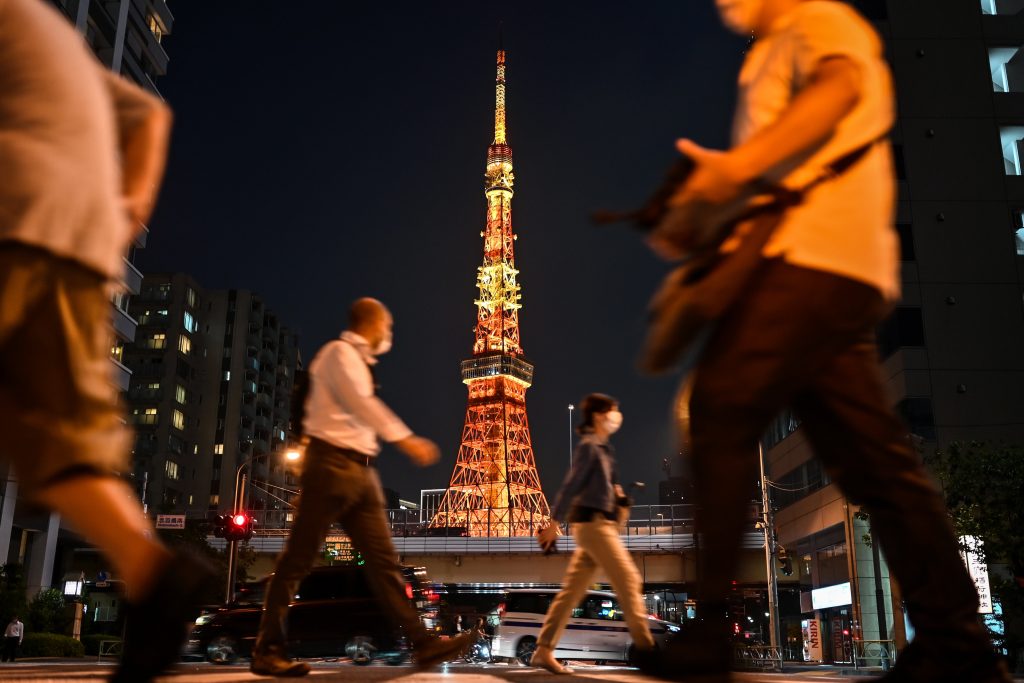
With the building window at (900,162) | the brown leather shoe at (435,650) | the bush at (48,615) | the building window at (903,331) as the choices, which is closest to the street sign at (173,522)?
the bush at (48,615)

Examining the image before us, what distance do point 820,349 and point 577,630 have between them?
1449cm

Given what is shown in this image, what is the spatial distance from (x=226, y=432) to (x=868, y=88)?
9308cm

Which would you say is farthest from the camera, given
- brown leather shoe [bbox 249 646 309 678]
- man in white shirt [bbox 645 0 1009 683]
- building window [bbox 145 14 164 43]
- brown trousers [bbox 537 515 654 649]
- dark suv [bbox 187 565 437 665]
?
building window [bbox 145 14 164 43]

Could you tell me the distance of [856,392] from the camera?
247 centimetres

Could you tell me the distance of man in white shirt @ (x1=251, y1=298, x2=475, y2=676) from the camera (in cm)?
486

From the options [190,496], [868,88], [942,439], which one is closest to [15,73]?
[868,88]

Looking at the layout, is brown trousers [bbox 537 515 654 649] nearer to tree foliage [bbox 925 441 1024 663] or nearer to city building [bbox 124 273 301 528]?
tree foliage [bbox 925 441 1024 663]

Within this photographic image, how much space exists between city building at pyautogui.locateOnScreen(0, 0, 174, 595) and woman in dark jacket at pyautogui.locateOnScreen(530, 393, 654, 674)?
93.7ft

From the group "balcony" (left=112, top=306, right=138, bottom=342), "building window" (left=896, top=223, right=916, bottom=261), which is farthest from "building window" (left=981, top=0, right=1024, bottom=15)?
"balcony" (left=112, top=306, right=138, bottom=342)

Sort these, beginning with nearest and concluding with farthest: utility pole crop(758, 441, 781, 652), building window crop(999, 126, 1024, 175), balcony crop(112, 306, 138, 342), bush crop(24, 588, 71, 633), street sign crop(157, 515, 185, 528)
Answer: street sign crop(157, 515, 185, 528), bush crop(24, 588, 71, 633), utility pole crop(758, 441, 781, 652), building window crop(999, 126, 1024, 175), balcony crop(112, 306, 138, 342)

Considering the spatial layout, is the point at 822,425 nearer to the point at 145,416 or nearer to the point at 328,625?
the point at 328,625

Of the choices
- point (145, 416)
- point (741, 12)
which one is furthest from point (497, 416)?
point (741, 12)

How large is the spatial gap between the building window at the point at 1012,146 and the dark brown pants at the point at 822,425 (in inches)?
1480

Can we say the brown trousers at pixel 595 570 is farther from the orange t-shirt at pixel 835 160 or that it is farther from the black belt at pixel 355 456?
the orange t-shirt at pixel 835 160
